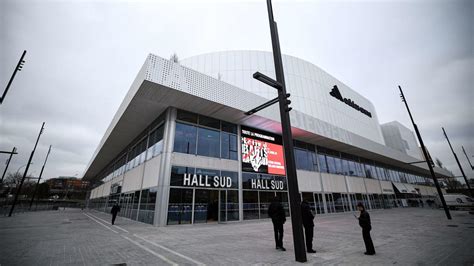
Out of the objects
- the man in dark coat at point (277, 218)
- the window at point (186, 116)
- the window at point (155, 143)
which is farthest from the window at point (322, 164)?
the man in dark coat at point (277, 218)

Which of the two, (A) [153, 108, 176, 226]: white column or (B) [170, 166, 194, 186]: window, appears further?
(B) [170, 166, 194, 186]: window

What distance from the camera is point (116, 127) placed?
61.3 ft

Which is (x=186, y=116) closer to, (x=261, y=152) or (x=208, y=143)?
(x=208, y=143)

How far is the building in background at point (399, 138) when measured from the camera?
4555cm

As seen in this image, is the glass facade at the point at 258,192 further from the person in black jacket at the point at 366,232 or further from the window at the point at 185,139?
the person in black jacket at the point at 366,232

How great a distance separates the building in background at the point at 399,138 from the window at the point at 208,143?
4839 cm

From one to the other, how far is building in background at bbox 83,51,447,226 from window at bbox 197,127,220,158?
84mm

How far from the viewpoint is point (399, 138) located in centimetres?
4566

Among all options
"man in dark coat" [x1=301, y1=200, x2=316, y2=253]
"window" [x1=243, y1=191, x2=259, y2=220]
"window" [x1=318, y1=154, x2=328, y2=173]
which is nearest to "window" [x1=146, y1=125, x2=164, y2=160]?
"window" [x1=243, y1=191, x2=259, y2=220]

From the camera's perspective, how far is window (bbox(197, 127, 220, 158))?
15059 mm

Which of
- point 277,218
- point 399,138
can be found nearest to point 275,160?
point 277,218

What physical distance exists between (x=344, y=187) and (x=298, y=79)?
1593 centimetres

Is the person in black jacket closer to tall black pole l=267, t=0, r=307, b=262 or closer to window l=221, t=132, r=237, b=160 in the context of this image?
tall black pole l=267, t=0, r=307, b=262

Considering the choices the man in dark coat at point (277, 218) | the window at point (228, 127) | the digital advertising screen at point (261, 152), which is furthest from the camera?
the digital advertising screen at point (261, 152)
